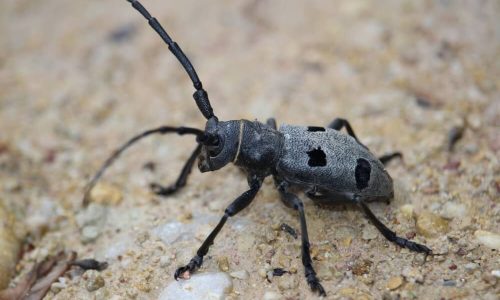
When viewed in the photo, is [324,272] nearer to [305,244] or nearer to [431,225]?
[305,244]

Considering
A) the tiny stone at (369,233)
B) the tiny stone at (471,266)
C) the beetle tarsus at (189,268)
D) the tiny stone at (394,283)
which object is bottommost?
the tiny stone at (394,283)

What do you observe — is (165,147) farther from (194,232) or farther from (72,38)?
(72,38)

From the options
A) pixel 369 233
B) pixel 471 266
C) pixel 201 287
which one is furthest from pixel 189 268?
pixel 471 266

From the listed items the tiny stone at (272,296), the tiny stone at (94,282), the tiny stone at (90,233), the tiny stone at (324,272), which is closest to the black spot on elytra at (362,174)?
the tiny stone at (324,272)

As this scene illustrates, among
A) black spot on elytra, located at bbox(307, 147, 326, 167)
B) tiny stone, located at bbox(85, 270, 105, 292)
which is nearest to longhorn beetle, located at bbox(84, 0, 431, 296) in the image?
black spot on elytra, located at bbox(307, 147, 326, 167)

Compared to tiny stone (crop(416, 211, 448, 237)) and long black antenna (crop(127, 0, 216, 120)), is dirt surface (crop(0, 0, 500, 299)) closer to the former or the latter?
tiny stone (crop(416, 211, 448, 237))

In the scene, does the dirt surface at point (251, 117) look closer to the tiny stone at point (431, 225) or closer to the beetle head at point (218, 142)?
the tiny stone at point (431, 225)
